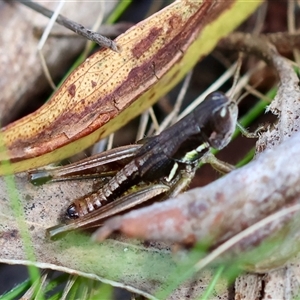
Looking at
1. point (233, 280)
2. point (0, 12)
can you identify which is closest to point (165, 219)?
point (233, 280)

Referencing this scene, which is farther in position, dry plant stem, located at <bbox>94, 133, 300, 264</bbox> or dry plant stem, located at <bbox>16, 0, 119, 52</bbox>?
dry plant stem, located at <bbox>16, 0, 119, 52</bbox>

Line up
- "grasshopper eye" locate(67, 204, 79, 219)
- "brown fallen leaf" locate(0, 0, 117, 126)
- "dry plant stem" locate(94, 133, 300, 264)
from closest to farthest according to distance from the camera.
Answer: "dry plant stem" locate(94, 133, 300, 264)
"grasshopper eye" locate(67, 204, 79, 219)
"brown fallen leaf" locate(0, 0, 117, 126)

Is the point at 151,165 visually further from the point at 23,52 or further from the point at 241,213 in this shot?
the point at 23,52

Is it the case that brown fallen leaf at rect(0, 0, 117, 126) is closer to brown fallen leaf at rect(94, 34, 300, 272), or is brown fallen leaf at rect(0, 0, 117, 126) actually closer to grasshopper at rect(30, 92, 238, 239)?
grasshopper at rect(30, 92, 238, 239)

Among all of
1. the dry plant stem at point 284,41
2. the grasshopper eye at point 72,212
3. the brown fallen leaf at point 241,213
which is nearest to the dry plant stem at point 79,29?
the grasshopper eye at point 72,212

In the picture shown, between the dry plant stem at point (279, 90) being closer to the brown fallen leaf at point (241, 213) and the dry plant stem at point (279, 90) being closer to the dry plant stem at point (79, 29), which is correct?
the brown fallen leaf at point (241, 213)

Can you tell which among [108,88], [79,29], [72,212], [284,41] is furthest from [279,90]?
[72,212]

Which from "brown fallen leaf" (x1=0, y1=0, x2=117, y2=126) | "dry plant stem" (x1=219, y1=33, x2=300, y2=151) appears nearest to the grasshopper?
"dry plant stem" (x1=219, y1=33, x2=300, y2=151)

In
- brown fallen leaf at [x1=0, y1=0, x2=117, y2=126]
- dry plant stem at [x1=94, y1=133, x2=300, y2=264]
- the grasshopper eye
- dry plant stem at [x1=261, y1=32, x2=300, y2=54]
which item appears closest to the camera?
dry plant stem at [x1=94, y1=133, x2=300, y2=264]
